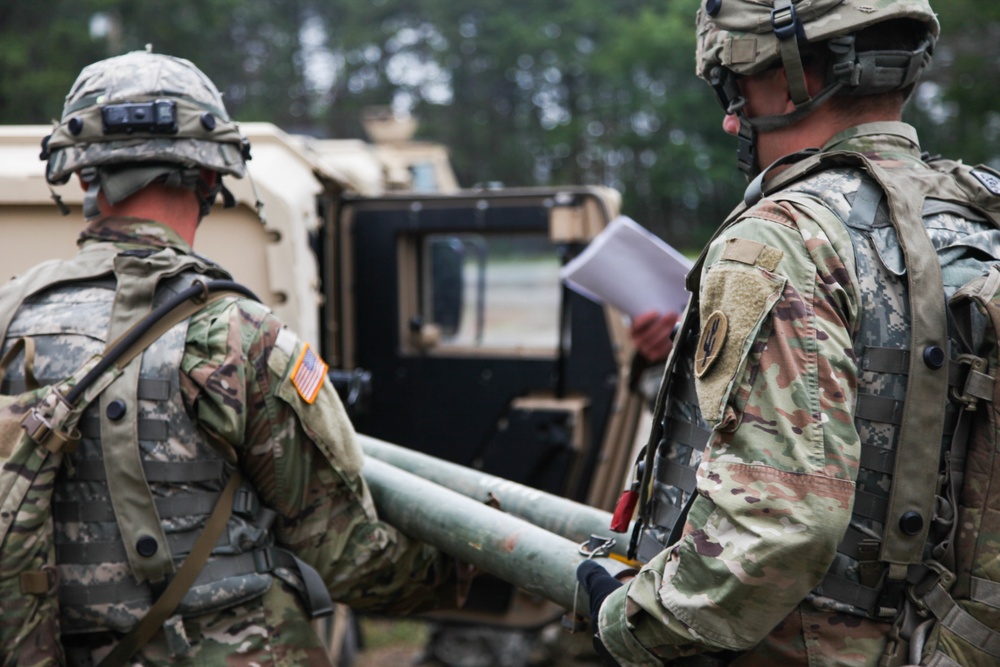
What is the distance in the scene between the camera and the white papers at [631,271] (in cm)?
355

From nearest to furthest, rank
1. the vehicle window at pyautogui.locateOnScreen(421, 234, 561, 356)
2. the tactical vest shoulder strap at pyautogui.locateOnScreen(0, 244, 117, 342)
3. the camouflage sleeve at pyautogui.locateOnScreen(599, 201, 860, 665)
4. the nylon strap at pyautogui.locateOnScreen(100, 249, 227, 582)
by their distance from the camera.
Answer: the camouflage sleeve at pyautogui.locateOnScreen(599, 201, 860, 665) < the nylon strap at pyautogui.locateOnScreen(100, 249, 227, 582) < the tactical vest shoulder strap at pyautogui.locateOnScreen(0, 244, 117, 342) < the vehicle window at pyautogui.locateOnScreen(421, 234, 561, 356)

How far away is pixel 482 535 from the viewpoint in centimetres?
245

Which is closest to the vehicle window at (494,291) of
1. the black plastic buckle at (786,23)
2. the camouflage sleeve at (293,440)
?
the camouflage sleeve at (293,440)

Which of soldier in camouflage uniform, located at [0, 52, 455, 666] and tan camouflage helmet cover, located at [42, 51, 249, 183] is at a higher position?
tan camouflage helmet cover, located at [42, 51, 249, 183]

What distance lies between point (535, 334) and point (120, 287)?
649 centimetres

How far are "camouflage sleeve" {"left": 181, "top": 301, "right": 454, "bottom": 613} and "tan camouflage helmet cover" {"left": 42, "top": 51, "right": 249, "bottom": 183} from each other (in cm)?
38

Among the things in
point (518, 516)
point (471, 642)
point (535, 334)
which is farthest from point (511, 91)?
point (518, 516)

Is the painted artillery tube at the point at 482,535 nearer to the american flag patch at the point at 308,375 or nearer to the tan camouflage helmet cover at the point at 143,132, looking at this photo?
the american flag patch at the point at 308,375

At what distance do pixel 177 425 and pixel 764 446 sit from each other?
1.19 m

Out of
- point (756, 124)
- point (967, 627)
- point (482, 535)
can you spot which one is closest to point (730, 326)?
point (756, 124)

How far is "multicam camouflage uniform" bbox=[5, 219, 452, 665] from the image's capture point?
219 centimetres

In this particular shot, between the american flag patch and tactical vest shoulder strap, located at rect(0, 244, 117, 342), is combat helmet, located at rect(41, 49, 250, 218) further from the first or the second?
the american flag patch

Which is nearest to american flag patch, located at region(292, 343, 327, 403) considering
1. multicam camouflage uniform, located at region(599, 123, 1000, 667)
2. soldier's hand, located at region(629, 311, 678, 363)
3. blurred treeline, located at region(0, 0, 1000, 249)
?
multicam camouflage uniform, located at region(599, 123, 1000, 667)

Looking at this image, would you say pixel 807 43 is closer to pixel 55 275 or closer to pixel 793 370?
pixel 793 370
